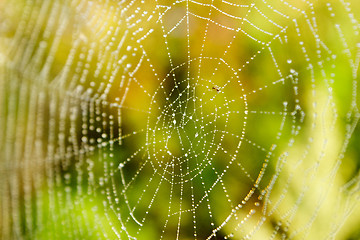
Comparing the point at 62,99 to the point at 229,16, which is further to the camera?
the point at 229,16

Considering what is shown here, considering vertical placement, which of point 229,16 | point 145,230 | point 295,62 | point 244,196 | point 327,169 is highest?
point 229,16

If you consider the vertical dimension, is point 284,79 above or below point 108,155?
above

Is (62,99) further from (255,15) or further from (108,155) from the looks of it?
(255,15)

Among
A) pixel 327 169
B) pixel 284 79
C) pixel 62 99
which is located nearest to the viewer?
pixel 62 99

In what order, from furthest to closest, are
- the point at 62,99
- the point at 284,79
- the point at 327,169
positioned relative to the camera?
the point at 284,79
the point at 327,169
the point at 62,99

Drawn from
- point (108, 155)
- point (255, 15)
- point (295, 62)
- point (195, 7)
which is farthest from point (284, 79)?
point (108, 155)

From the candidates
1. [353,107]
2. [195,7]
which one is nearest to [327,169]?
[353,107]
